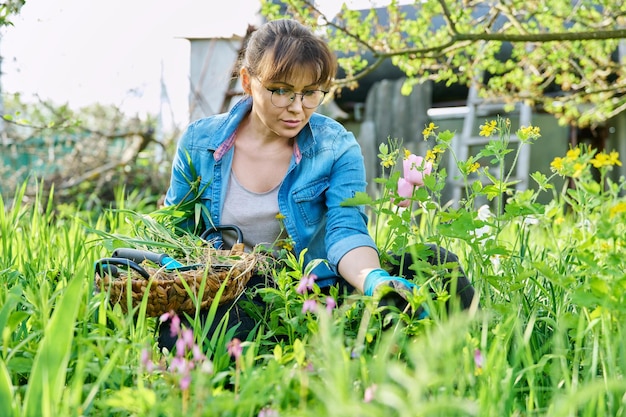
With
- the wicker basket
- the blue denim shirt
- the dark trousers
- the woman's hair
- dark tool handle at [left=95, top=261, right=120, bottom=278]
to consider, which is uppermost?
the woman's hair

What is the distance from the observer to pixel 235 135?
2.40 metres

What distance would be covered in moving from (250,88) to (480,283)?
1.01 m

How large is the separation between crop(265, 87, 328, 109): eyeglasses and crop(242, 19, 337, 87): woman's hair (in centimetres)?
3

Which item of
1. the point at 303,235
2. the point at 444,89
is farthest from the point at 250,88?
the point at 444,89

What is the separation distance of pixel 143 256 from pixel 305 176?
646 mm

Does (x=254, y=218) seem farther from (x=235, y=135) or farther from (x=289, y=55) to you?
(x=289, y=55)

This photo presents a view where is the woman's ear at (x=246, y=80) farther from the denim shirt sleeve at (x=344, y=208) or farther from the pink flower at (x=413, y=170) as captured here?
the pink flower at (x=413, y=170)

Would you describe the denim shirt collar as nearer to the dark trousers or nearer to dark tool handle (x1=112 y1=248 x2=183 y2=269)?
the dark trousers

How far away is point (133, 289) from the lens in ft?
5.30

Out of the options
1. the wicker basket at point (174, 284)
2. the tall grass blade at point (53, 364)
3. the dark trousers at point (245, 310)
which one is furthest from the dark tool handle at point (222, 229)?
the tall grass blade at point (53, 364)

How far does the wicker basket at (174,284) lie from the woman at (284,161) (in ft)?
1.09

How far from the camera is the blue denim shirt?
2215 millimetres

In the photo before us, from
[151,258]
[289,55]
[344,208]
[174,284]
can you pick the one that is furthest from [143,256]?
[289,55]

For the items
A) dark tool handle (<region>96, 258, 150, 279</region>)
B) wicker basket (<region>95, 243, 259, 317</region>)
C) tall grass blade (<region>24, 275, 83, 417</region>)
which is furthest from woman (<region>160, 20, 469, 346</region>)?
tall grass blade (<region>24, 275, 83, 417</region>)
